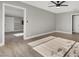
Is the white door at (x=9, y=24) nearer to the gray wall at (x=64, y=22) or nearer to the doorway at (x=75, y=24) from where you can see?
the gray wall at (x=64, y=22)

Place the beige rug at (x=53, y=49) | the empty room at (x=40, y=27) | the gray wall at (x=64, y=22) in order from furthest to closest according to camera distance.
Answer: the gray wall at (x=64, y=22) → the empty room at (x=40, y=27) → the beige rug at (x=53, y=49)

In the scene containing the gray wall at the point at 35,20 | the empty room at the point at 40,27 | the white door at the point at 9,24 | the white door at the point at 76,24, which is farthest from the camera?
the white door at the point at 9,24

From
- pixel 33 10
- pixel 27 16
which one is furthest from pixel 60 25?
pixel 27 16

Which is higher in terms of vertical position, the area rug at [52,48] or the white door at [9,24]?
the white door at [9,24]

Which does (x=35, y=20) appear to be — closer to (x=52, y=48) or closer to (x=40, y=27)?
(x=40, y=27)

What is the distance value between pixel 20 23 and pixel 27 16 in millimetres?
5106

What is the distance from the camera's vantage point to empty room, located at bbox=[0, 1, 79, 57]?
2.59 metres

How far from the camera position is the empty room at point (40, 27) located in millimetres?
2592

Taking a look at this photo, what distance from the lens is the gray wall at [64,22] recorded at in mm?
6289

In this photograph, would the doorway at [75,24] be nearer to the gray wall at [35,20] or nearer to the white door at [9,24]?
the gray wall at [35,20]

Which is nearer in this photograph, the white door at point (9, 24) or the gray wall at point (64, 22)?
the gray wall at point (64, 22)

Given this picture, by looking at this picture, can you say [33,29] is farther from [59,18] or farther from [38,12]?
[59,18]

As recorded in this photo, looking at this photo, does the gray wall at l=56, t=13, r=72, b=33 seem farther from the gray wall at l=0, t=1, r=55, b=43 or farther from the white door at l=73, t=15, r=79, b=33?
the gray wall at l=0, t=1, r=55, b=43

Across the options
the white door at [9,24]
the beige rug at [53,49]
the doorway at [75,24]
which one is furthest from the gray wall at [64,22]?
the white door at [9,24]
